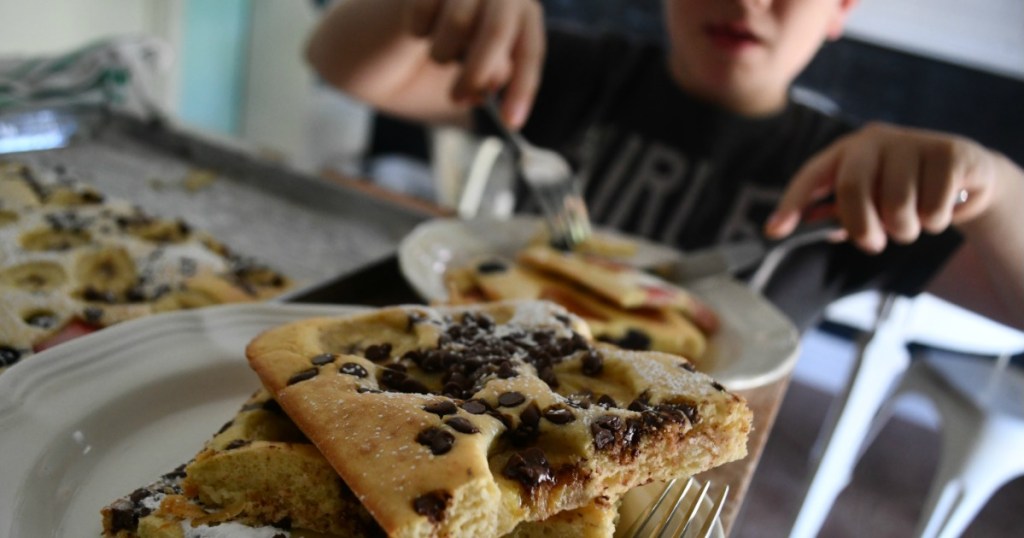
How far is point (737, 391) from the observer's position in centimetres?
65

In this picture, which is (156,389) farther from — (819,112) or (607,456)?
(819,112)

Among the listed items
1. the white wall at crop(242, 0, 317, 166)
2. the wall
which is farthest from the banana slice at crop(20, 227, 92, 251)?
the white wall at crop(242, 0, 317, 166)

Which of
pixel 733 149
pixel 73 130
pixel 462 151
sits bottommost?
pixel 462 151

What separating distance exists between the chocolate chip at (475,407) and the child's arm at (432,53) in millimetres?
671

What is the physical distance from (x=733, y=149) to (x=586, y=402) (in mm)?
1040

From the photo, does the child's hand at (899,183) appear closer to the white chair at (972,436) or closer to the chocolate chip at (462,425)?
the white chair at (972,436)

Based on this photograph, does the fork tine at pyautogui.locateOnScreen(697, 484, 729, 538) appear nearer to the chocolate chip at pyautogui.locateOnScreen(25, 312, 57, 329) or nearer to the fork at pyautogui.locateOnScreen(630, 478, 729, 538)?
the fork at pyautogui.locateOnScreen(630, 478, 729, 538)

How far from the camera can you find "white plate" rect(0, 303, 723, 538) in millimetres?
414

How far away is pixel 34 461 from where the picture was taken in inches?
16.5

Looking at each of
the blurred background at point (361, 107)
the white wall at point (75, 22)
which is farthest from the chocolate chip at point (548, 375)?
the white wall at point (75, 22)

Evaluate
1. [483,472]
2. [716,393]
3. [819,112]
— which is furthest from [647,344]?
[819,112]

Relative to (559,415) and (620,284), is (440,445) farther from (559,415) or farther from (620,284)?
(620,284)

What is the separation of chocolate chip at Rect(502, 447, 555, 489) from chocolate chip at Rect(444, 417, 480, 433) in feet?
0.09

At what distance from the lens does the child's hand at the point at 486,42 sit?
1.00 m
